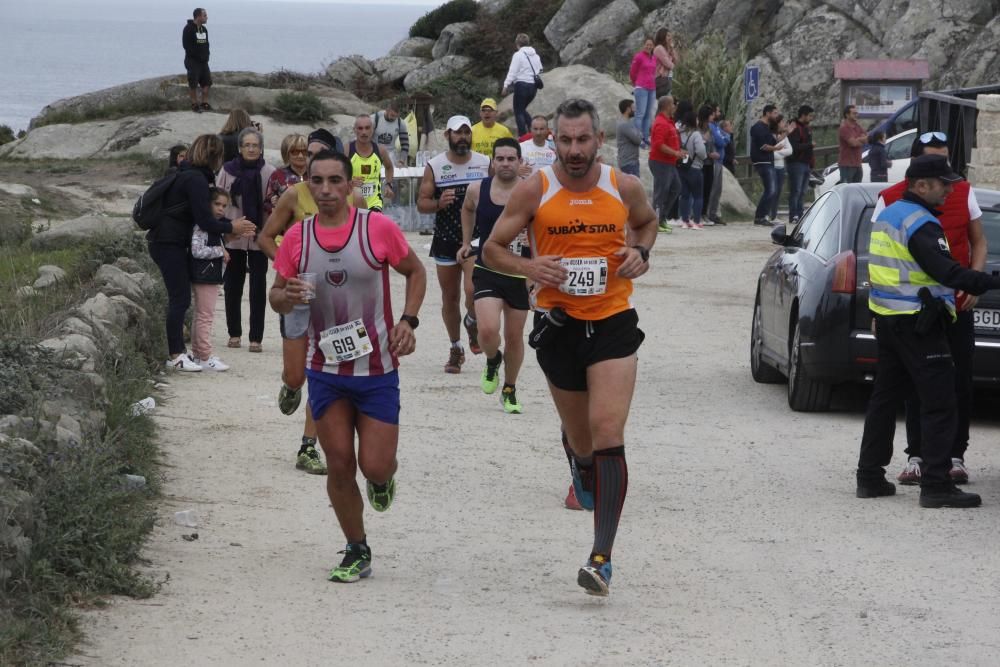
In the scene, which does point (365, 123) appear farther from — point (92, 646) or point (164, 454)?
point (92, 646)

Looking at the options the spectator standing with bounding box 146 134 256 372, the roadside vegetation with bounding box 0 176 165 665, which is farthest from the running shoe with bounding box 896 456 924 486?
the spectator standing with bounding box 146 134 256 372

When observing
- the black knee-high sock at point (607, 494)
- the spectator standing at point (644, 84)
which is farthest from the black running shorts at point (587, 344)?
the spectator standing at point (644, 84)

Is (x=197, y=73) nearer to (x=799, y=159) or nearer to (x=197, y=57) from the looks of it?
(x=197, y=57)

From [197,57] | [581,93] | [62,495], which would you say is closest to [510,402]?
[62,495]

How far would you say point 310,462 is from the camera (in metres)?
9.87

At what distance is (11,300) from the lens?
513 inches

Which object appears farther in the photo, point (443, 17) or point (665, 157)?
point (443, 17)

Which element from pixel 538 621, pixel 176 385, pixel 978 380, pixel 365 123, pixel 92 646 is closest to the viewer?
pixel 92 646

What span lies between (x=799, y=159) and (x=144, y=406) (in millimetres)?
19672

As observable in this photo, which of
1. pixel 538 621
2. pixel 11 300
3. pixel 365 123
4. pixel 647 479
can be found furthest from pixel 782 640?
pixel 365 123

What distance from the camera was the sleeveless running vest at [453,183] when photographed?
1353cm

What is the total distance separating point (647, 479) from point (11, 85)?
12667 centimetres

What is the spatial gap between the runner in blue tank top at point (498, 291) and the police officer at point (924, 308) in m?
3.12

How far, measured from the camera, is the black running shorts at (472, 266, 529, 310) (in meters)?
11.9
